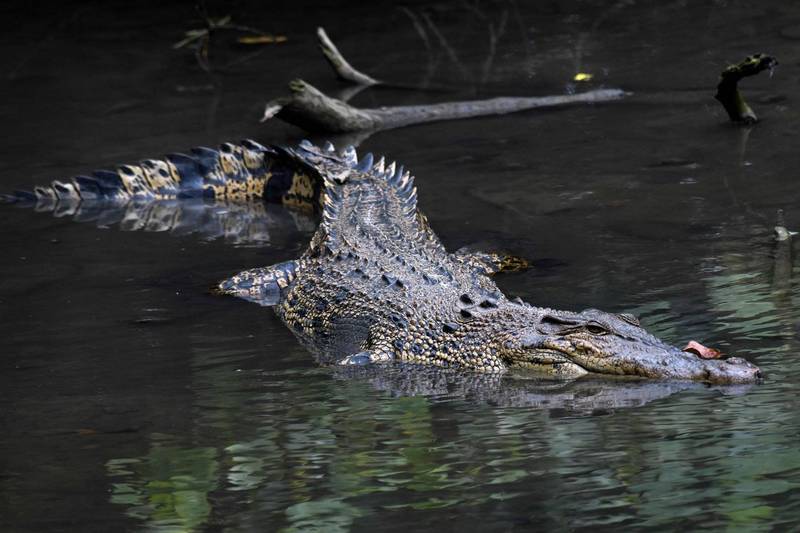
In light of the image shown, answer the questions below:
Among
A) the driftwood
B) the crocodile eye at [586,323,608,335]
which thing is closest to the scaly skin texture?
the crocodile eye at [586,323,608,335]

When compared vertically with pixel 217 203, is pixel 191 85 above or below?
above

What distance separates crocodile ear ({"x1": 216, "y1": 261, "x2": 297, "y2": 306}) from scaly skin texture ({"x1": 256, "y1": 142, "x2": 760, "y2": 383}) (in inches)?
1.8

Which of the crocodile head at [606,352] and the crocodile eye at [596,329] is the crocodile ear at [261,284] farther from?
Answer: the crocodile eye at [596,329]

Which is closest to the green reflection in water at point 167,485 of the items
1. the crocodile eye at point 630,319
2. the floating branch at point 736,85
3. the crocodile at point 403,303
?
the crocodile at point 403,303

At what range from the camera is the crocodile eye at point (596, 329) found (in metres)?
5.66

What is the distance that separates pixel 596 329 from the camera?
18.6 feet

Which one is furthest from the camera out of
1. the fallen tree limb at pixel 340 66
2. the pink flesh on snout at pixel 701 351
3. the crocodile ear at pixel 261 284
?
the fallen tree limb at pixel 340 66

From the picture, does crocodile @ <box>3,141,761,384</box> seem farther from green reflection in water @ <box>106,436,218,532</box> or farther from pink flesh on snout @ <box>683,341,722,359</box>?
green reflection in water @ <box>106,436,218,532</box>

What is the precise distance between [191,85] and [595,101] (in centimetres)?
432

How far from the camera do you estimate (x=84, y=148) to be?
11.1m

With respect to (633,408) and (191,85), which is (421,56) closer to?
(191,85)

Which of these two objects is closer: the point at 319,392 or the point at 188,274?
the point at 319,392

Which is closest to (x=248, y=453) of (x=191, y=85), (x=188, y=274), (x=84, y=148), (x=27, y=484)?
(x=27, y=484)

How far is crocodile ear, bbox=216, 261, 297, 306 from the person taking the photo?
743 cm
